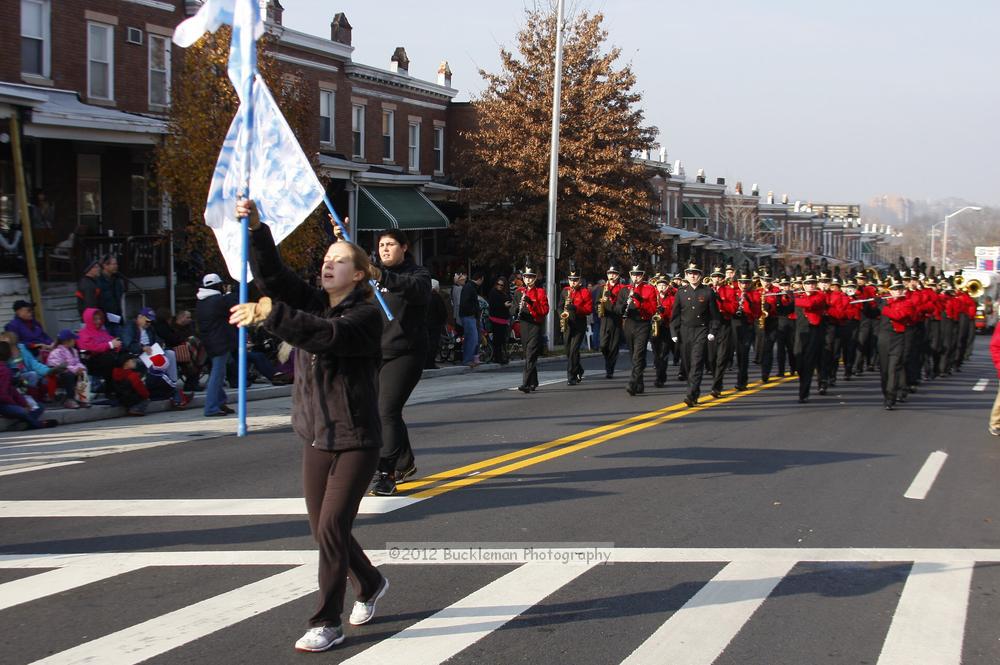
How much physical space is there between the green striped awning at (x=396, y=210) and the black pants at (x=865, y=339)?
1315cm

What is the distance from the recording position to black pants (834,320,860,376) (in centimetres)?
1981

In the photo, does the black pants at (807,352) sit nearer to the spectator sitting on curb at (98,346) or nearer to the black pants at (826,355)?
the black pants at (826,355)

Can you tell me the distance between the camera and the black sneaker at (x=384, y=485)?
8555 mm

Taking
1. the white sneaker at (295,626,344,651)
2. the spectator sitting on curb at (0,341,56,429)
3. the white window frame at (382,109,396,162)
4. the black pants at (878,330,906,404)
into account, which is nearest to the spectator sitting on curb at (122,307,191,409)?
the spectator sitting on curb at (0,341,56,429)

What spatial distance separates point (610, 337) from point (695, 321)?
427cm

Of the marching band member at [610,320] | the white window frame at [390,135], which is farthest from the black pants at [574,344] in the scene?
the white window frame at [390,135]

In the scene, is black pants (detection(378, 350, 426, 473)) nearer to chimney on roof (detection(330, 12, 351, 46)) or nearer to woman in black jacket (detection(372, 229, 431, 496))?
woman in black jacket (detection(372, 229, 431, 496))

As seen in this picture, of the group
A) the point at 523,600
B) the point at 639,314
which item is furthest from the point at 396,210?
the point at 523,600

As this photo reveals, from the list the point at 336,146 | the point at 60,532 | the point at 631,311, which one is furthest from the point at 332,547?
the point at 336,146

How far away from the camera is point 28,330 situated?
14.1 m

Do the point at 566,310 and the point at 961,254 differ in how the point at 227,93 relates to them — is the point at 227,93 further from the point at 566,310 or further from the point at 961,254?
the point at 961,254

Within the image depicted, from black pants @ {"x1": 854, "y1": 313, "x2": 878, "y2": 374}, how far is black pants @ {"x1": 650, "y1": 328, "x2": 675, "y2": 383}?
4.03 metres

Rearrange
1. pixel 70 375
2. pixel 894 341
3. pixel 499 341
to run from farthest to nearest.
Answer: pixel 499 341
pixel 894 341
pixel 70 375

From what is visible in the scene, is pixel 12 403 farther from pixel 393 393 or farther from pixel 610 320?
pixel 610 320
